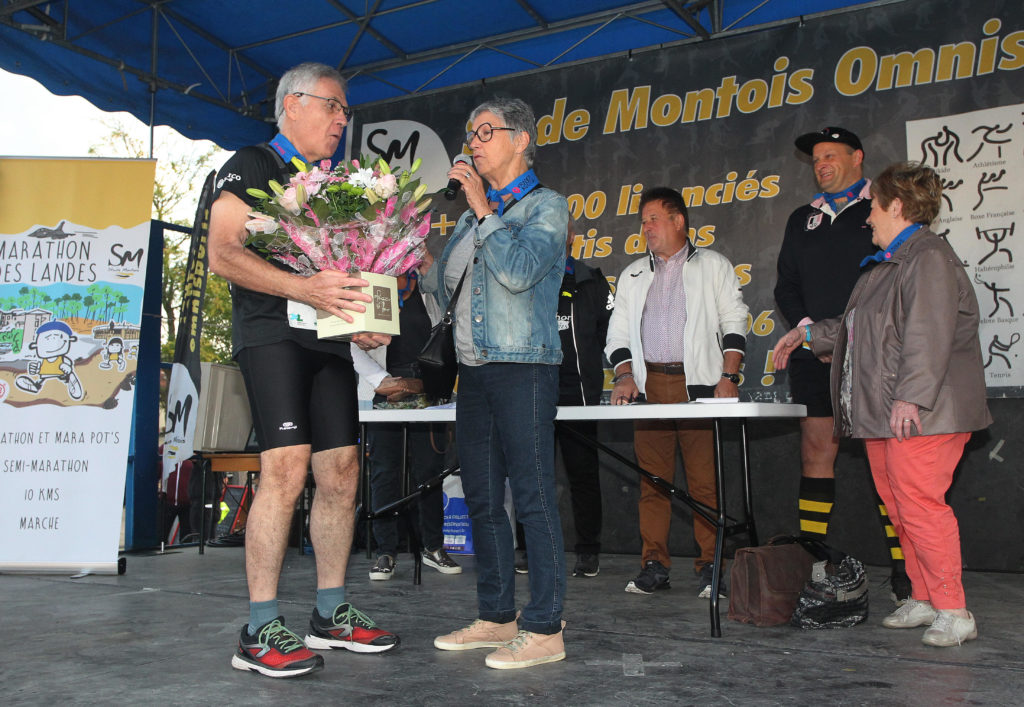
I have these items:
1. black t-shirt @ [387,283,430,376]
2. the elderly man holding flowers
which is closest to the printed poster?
black t-shirt @ [387,283,430,376]

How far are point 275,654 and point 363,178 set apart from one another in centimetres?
140

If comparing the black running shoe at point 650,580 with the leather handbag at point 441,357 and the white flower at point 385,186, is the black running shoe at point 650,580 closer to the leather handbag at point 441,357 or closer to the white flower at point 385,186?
the leather handbag at point 441,357

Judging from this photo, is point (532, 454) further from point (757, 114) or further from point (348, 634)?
point (757, 114)

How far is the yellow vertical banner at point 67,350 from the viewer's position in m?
4.55

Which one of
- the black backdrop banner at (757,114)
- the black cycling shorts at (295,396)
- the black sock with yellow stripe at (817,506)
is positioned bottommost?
the black sock with yellow stripe at (817,506)

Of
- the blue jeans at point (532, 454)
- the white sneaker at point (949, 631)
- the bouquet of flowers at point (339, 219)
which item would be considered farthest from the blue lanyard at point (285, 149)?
the white sneaker at point (949, 631)

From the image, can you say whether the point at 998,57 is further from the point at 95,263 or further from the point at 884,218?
the point at 95,263

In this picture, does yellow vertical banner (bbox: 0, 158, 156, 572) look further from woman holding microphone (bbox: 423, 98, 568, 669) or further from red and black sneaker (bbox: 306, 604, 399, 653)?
woman holding microphone (bbox: 423, 98, 568, 669)

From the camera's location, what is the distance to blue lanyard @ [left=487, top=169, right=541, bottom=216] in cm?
269

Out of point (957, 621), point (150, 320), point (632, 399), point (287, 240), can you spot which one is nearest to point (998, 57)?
point (632, 399)

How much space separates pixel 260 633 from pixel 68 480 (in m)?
2.65

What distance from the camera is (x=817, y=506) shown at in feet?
11.7

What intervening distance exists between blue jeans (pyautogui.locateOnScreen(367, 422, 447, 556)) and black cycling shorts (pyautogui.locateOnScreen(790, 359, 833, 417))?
79.4 inches

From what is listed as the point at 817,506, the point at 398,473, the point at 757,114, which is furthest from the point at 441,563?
the point at 757,114
